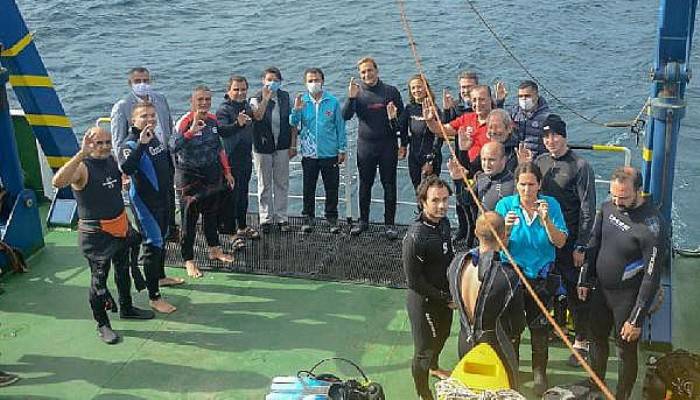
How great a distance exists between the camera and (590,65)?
75.5 feet

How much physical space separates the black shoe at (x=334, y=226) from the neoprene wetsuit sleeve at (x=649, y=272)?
3931 mm

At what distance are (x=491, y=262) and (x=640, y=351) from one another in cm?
227

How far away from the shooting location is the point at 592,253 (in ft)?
18.5

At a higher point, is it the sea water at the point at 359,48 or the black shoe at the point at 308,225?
the black shoe at the point at 308,225

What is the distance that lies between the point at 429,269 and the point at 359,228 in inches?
131

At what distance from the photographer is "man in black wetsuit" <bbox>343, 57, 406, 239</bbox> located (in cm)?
809

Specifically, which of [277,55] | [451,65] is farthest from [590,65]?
[277,55]

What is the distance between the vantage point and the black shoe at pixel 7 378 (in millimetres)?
6266

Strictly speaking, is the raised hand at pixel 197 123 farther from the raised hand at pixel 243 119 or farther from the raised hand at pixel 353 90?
the raised hand at pixel 353 90

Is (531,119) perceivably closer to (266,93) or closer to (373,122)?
(373,122)

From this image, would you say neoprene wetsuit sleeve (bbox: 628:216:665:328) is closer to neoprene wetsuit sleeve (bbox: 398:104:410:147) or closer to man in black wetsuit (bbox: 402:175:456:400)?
man in black wetsuit (bbox: 402:175:456:400)

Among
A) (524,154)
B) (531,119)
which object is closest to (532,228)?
(524,154)

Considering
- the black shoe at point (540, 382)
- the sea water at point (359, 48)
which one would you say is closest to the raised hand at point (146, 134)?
the black shoe at point (540, 382)

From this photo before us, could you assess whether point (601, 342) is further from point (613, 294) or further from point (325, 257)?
point (325, 257)
